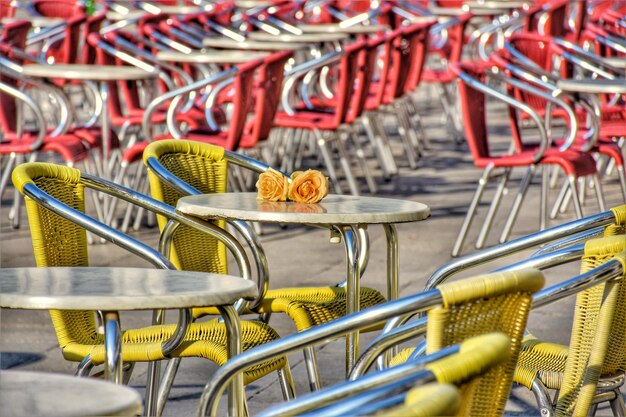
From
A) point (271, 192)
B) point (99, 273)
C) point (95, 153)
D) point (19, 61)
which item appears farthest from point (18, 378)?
point (19, 61)

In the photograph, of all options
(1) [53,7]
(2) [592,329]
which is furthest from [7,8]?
(2) [592,329]

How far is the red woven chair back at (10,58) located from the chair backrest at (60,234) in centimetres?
382

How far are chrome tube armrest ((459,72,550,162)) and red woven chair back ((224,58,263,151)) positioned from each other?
1177 millimetres

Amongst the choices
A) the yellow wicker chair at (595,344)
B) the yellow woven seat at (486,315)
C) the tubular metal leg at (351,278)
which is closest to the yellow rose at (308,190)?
the tubular metal leg at (351,278)

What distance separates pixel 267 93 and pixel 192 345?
13.1ft

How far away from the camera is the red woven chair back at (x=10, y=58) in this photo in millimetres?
7418

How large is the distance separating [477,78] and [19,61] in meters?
3.29

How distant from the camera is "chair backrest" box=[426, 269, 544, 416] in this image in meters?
2.10

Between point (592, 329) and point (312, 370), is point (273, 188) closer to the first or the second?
→ point (312, 370)

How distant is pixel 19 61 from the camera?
8.52 m

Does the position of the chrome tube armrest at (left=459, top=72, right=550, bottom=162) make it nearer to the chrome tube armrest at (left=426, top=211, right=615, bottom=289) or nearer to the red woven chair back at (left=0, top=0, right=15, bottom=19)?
the chrome tube armrest at (left=426, top=211, right=615, bottom=289)

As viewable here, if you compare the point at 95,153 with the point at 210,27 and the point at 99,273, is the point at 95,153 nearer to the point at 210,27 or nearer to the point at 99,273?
the point at 210,27

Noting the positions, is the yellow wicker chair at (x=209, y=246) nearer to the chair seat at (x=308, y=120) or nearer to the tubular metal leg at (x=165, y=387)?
the tubular metal leg at (x=165, y=387)

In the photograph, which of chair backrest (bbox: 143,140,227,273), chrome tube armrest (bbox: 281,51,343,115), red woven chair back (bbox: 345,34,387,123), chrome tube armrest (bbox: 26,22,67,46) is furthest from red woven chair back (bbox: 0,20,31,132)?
chair backrest (bbox: 143,140,227,273)
